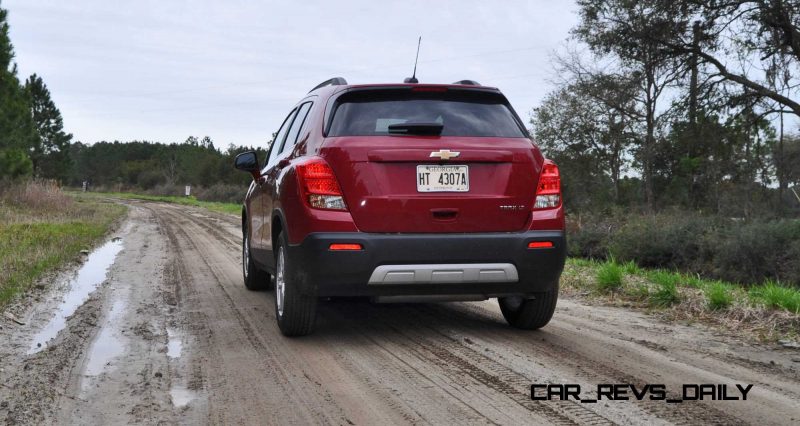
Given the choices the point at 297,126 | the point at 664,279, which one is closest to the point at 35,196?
the point at 297,126

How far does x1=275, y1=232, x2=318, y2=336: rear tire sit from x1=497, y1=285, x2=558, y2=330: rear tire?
161 cm

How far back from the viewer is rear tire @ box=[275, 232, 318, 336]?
200 inches

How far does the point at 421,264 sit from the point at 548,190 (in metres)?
1.12

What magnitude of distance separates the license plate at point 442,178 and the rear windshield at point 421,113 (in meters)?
0.34

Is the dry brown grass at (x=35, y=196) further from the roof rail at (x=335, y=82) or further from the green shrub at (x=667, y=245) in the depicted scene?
the roof rail at (x=335, y=82)

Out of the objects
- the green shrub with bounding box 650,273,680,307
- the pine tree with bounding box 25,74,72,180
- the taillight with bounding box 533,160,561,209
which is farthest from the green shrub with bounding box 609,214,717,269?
the pine tree with bounding box 25,74,72,180

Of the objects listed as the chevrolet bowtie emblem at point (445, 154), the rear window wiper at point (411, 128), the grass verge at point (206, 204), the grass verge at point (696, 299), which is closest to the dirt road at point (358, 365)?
the grass verge at point (696, 299)

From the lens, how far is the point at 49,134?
2724 inches

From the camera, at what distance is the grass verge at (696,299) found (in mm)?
5875

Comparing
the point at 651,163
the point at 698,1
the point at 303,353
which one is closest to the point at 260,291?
the point at 303,353

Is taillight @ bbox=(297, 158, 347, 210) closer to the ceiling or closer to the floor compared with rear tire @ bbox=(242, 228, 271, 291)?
closer to the ceiling

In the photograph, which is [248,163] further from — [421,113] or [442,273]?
[442,273]

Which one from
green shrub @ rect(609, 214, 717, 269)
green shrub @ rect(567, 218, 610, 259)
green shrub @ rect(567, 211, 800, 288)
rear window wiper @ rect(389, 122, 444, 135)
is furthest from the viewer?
green shrub @ rect(567, 218, 610, 259)

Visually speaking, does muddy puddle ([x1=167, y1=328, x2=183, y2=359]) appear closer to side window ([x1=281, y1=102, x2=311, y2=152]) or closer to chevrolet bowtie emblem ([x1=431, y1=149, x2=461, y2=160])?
side window ([x1=281, y1=102, x2=311, y2=152])
